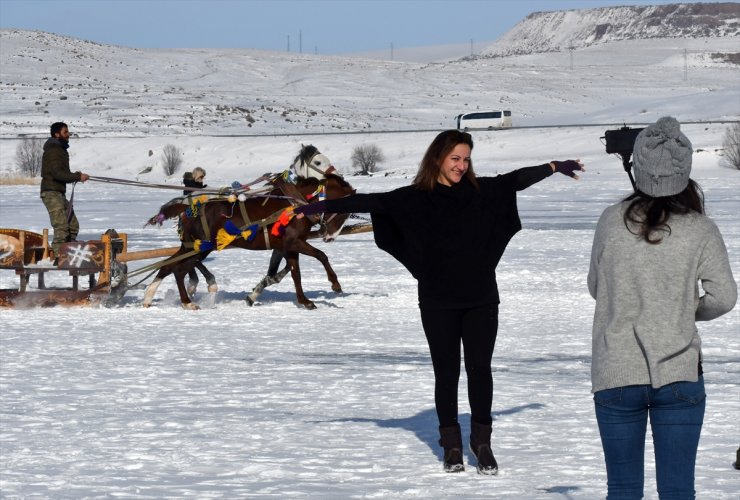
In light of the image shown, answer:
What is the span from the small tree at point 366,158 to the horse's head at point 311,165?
133ft

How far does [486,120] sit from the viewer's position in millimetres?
74438

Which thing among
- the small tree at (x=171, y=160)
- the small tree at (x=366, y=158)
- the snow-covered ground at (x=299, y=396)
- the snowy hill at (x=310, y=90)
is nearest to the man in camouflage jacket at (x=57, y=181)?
the snow-covered ground at (x=299, y=396)

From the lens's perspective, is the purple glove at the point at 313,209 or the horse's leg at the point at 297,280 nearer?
the purple glove at the point at 313,209

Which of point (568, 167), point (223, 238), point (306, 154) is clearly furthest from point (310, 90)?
point (568, 167)

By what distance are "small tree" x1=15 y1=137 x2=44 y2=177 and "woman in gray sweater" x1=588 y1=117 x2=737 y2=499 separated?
53.7m

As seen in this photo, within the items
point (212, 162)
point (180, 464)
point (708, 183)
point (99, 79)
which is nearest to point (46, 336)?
point (180, 464)

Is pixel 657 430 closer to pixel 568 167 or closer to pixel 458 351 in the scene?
pixel 458 351

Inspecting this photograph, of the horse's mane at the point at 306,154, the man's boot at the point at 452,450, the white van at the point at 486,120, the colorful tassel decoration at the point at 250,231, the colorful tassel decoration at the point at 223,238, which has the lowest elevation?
the man's boot at the point at 452,450

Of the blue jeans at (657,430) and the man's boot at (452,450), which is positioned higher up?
the blue jeans at (657,430)

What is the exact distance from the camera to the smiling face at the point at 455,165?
20.9ft

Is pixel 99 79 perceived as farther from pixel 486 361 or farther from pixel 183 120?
pixel 486 361

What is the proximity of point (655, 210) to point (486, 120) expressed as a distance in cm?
7086

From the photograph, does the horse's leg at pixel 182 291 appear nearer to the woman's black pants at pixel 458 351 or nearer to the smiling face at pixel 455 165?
the woman's black pants at pixel 458 351

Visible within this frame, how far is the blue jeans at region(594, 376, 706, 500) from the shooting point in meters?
4.13
